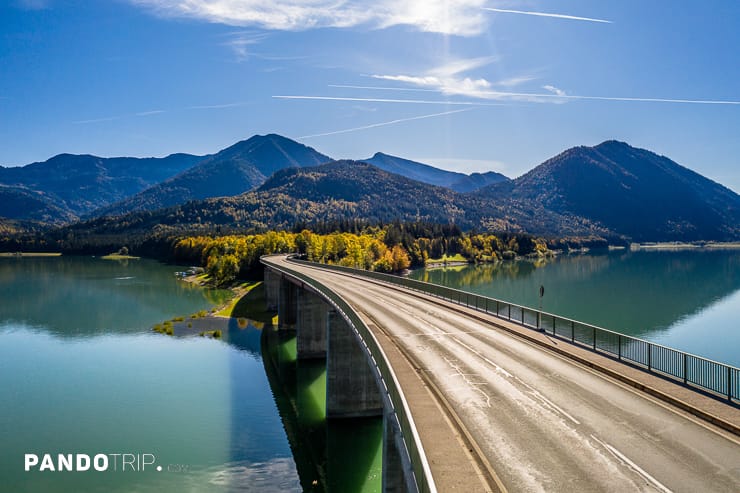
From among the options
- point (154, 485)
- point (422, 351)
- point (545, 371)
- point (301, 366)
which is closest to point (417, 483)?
point (545, 371)

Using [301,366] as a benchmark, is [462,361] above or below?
above

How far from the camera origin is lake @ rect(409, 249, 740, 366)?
198ft

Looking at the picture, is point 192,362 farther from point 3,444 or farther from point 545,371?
point 545,371

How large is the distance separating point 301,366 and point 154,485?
22738 millimetres

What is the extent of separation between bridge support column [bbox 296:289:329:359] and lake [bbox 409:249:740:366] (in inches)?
779

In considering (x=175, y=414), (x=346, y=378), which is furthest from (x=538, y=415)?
(x=175, y=414)

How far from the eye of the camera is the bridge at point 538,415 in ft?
41.1

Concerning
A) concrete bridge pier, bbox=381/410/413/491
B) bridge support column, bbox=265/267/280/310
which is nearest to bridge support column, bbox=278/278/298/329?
bridge support column, bbox=265/267/280/310

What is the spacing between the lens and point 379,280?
60.6 meters

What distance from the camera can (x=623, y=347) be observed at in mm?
48719

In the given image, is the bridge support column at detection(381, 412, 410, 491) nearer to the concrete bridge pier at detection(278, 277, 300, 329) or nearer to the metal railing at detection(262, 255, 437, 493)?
the metal railing at detection(262, 255, 437, 493)

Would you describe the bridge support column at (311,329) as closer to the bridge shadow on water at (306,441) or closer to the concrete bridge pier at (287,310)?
the bridge shadow on water at (306,441)

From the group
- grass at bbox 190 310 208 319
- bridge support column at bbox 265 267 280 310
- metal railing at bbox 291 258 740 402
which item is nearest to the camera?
metal railing at bbox 291 258 740 402

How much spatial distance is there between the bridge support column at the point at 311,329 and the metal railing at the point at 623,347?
888cm
